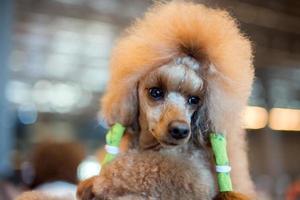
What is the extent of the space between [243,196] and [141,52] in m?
A: 0.19

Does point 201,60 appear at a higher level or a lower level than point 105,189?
higher

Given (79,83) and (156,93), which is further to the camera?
(79,83)

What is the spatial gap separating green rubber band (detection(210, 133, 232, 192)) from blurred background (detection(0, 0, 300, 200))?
1.43ft

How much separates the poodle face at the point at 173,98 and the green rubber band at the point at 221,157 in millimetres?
31

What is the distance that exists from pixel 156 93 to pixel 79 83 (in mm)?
4069

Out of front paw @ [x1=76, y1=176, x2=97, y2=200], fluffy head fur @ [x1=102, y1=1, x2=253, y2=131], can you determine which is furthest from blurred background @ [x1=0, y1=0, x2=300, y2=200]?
front paw @ [x1=76, y1=176, x2=97, y2=200]

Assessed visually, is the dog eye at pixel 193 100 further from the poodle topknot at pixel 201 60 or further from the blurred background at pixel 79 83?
the blurred background at pixel 79 83

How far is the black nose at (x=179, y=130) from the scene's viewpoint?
559 millimetres

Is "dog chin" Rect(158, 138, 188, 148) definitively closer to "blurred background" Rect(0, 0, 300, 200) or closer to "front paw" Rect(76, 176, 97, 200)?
"front paw" Rect(76, 176, 97, 200)

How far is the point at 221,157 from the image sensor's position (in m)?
0.58

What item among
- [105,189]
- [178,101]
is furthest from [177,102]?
[105,189]

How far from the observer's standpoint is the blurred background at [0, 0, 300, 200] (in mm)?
1993

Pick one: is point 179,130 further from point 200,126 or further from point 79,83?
point 79,83

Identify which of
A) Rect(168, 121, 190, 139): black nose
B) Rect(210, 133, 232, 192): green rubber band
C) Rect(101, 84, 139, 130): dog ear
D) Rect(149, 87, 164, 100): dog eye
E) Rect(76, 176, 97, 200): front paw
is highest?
Rect(149, 87, 164, 100): dog eye
